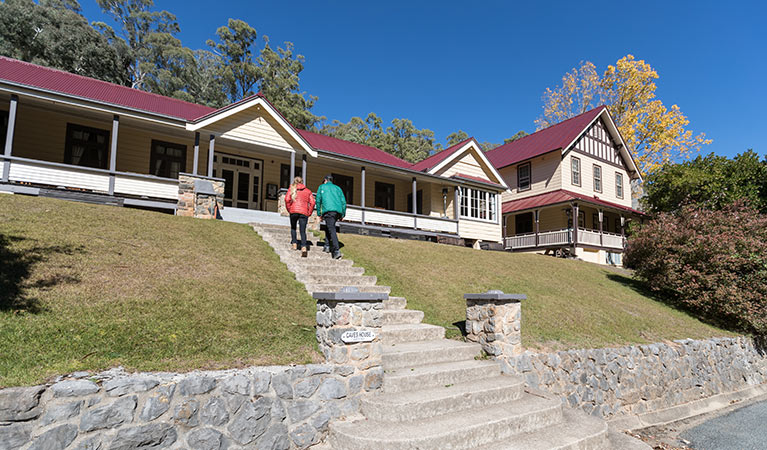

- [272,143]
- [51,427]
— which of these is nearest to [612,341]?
[51,427]

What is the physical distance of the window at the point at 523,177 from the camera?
27094 millimetres

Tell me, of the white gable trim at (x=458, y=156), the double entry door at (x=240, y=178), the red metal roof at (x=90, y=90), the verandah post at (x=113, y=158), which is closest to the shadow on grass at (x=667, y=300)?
the white gable trim at (x=458, y=156)

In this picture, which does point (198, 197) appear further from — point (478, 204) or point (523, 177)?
point (523, 177)

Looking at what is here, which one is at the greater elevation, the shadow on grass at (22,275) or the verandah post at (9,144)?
the verandah post at (9,144)

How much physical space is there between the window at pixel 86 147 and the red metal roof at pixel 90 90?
4.46 feet

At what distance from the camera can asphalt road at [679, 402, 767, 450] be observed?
625 cm

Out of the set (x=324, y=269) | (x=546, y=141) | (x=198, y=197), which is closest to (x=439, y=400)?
(x=324, y=269)

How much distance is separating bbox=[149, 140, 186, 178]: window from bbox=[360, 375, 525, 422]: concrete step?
563 inches

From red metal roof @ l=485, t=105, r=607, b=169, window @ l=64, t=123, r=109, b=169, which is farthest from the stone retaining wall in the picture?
red metal roof @ l=485, t=105, r=607, b=169

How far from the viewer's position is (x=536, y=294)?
1012 cm

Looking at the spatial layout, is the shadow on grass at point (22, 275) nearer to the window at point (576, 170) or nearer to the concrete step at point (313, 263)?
the concrete step at point (313, 263)

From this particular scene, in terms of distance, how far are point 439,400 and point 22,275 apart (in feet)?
18.1

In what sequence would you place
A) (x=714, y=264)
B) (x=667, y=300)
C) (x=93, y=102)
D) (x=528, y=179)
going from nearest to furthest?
1. (x=714, y=264)
2. (x=93, y=102)
3. (x=667, y=300)
4. (x=528, y=179)

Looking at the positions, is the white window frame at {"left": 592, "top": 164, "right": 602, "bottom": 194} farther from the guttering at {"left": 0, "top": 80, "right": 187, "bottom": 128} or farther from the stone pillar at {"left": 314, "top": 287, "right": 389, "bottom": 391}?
the stone pillar at {"left": 314, "top": 287, "right": 389, "bottom": 391}
